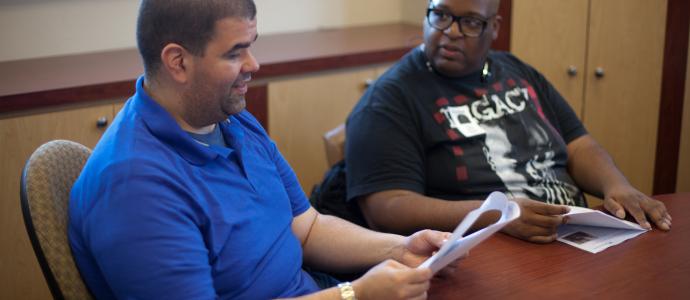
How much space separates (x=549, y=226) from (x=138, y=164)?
85 cm

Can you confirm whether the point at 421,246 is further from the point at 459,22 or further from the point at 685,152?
the point at 685,152

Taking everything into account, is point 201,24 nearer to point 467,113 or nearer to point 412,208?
point 412,208

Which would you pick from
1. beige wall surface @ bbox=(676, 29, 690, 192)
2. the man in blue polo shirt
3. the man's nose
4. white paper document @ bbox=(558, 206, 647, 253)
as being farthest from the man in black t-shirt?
beige wall surface @ bbox=(676, 29, 690, 192)

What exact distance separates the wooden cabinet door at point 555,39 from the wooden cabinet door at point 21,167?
63.3 inches

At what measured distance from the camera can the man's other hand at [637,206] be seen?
5.85 ft

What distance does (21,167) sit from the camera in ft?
7.91

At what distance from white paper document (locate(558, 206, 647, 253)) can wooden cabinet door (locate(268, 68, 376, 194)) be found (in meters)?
1.34

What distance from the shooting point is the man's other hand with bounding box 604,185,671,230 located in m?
1.78

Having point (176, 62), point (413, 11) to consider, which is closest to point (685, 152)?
point (413, 11)

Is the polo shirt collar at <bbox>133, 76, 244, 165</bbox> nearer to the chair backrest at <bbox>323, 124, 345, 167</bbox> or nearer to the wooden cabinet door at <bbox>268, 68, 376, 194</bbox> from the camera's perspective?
the chair backrest at <bbox>323, 124, 345, 167</bbox>

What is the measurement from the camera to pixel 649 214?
5.93ft

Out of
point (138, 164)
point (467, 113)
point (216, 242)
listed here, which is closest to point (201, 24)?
point (138, 164)

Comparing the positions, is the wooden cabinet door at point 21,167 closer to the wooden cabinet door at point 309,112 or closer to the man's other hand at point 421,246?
the wooden cabinet door at point 309,112

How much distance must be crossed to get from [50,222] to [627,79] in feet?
8.95
